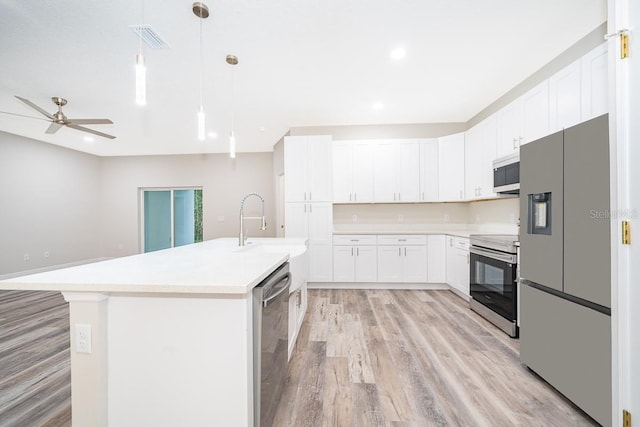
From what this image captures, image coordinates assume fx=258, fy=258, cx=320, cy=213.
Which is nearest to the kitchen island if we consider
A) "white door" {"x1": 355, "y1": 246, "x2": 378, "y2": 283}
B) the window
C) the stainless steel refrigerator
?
the stainless steel refrigerator

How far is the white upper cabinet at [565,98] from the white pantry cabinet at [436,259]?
2078 millimetres

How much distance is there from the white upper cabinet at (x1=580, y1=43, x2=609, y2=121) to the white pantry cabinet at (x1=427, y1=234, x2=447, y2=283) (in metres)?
2.33

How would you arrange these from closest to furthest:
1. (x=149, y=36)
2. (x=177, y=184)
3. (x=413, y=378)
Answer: (x=413, y=378), (x=149, y=36), (x=177, y=184)

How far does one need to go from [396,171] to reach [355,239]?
134cm

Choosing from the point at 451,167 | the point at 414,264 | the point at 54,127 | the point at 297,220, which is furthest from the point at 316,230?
the point at 54,127

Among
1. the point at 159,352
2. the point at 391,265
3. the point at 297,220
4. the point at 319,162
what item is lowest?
the point at 391,265

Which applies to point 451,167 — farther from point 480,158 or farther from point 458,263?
point 458,263

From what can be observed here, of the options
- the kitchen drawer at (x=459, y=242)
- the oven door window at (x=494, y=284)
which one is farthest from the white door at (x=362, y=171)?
the oven door window at (x=494, y=284)

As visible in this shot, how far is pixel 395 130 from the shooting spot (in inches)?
181

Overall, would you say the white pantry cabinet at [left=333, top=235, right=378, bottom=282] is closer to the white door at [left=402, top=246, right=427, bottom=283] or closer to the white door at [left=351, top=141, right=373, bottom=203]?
the white door at [left=402, top=246, right=427, bottom=283]

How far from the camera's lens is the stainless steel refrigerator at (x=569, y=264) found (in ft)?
4.52

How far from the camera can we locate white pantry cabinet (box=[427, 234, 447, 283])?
405 centimetres

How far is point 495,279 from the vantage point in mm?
2697

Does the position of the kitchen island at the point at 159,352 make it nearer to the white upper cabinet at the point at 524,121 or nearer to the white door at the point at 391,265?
the white upper cabinet at the point at 524,121
